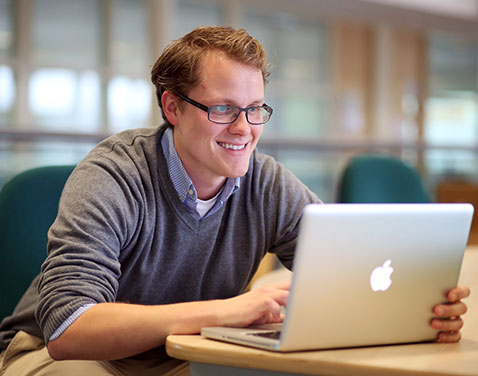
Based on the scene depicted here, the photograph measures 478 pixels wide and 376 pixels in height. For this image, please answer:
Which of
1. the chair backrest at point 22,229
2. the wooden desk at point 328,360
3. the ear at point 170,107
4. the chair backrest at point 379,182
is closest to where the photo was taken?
the wooden desk at point 328,360

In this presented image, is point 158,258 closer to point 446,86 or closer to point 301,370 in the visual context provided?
point 301,370

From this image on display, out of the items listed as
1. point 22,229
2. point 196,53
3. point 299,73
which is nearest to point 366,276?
point 196,53

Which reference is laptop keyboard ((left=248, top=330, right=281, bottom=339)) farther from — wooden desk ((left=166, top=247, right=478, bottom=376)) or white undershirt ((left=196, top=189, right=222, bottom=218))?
white undershirt ((left=196, top=189, right=222, bottom=218))

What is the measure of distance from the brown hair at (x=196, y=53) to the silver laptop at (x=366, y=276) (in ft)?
1.76

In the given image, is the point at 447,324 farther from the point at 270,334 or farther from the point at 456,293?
the point at 270,334

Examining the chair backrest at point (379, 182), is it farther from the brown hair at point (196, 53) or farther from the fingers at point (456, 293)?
the fingers at point (456, 293)

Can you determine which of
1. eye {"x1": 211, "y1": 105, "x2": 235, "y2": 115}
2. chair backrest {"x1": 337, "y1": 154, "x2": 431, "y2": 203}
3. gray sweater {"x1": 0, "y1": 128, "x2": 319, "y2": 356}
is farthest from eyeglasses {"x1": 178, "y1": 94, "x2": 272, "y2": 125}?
chair backrest {"x1": 337, "y1": 154, "x2": 431, "y2": 203}

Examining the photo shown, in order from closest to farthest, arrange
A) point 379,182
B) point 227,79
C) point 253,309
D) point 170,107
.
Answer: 1. point 253,309
2. point 227,79
3. point 170,107
4. point 379,182

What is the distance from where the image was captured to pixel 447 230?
111 centimetres

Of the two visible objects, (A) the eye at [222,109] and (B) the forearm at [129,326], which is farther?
(A) the eye at [222,109]

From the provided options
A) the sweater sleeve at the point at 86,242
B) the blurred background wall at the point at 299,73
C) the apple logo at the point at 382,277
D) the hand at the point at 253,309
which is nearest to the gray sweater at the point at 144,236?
the sweater sleeve at the point at 86,242

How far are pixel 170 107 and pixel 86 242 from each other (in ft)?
1.36

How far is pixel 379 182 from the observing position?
281 centimetres

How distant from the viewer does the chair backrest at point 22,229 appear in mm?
1649
